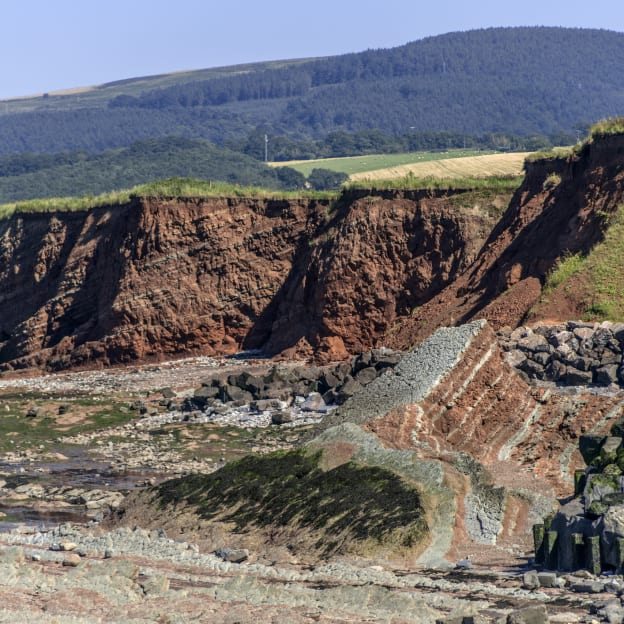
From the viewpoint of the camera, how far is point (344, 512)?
2520 centimetres

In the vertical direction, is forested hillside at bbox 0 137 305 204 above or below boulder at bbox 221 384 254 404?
above

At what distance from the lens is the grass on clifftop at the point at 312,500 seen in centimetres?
2431

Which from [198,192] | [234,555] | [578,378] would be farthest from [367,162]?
[234,555]

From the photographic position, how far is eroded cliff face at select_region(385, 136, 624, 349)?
4509 centimetres

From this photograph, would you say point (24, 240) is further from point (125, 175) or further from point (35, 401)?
point (125, 175)

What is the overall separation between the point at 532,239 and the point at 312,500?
24.1 meters

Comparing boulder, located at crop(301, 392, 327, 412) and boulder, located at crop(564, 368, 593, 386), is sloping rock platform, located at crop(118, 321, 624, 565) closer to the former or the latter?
boulder, located at crop(564, 368, 593, 386)

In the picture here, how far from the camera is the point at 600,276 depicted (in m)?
42.4

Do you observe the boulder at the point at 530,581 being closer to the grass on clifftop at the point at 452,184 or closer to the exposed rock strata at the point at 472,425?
the exposed rock strata at the point at 472,425

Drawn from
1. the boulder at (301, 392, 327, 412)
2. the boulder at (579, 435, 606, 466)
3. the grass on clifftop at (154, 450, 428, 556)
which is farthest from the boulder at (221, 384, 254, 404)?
the boulder at (579, 435, 606, 466)

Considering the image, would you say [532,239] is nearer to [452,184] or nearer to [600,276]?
[600,276]

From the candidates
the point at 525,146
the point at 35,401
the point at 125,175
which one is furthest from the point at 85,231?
the point at 525,146

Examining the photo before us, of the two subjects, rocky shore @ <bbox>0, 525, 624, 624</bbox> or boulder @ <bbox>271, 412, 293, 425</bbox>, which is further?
boulder @ <bbox>271, 412, 293, 425</bbox>

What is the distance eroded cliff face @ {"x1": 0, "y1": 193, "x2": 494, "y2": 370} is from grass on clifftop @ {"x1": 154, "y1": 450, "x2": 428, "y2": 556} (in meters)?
24.9
